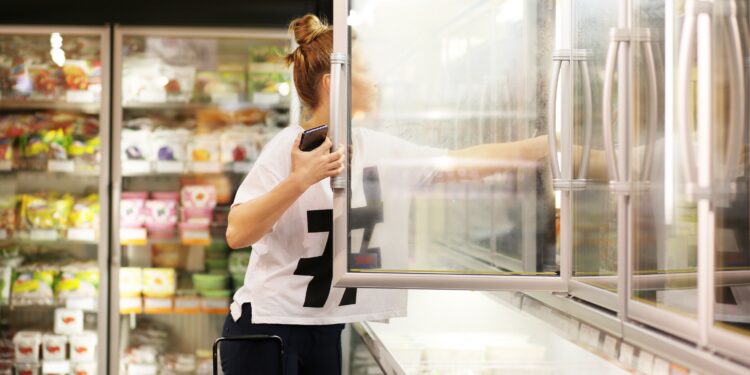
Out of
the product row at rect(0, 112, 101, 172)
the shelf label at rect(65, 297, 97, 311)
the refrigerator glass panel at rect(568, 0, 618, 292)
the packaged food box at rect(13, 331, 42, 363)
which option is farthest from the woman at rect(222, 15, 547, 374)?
the packaged food box at rect(13, 331, 42, 363)

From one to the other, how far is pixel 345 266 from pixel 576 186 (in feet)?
1.82

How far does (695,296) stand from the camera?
1.35 meters

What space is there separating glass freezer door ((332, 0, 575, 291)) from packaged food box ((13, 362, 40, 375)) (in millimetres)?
2716

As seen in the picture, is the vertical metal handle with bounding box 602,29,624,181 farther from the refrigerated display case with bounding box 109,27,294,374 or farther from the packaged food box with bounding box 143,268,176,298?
the packaged food box with bounding box 143,268,176,298

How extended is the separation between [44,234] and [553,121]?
299 cm

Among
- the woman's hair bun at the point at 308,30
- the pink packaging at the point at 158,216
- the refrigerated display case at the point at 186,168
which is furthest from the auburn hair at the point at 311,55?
the pink packaging at the point at 158,216

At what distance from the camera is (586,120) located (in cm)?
174

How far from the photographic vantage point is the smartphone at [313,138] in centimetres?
178

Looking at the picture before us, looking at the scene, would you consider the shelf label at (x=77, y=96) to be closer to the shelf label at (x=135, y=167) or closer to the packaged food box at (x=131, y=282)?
the shelf label at (x=135, y=167)

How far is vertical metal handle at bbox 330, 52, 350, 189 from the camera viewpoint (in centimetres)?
174

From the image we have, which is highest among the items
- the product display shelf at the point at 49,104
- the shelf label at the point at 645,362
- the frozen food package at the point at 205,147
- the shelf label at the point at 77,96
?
the shelf label at the point at 77,96

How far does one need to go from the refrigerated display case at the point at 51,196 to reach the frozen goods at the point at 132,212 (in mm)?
126

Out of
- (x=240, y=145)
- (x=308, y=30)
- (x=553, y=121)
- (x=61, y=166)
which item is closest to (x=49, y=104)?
(x=61, y=166)

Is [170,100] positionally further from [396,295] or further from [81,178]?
[396,295]
